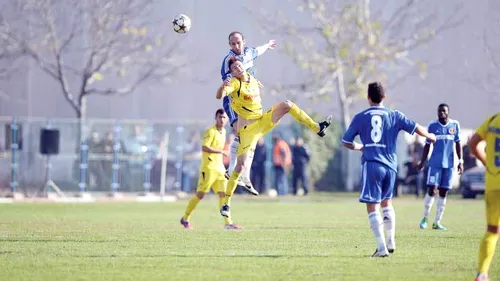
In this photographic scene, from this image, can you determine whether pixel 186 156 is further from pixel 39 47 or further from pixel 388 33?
pixel 388 33

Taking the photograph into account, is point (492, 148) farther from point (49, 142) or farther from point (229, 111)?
point (49, 142)

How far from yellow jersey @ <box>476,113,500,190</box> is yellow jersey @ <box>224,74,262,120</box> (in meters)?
7.65

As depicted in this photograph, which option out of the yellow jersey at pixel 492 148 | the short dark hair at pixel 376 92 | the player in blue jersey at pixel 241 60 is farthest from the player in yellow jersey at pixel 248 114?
the yellow jersey at pixel 492 148

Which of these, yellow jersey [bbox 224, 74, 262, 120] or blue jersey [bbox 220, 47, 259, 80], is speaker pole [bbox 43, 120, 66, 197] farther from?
yellow jersey [bbox 224, 74, 262, 120]

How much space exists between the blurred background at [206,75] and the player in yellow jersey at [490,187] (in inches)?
1241

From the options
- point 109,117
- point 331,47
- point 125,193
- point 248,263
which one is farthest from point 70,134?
point 248,263

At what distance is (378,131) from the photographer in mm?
15391

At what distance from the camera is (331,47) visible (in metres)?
50.2

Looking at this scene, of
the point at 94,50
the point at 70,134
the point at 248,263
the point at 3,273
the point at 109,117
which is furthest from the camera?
the point at 109,117

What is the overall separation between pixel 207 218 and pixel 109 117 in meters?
25.5

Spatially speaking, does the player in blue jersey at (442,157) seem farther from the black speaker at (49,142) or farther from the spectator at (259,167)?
the spectator at (259,167)

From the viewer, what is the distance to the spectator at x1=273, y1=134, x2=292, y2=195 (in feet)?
149

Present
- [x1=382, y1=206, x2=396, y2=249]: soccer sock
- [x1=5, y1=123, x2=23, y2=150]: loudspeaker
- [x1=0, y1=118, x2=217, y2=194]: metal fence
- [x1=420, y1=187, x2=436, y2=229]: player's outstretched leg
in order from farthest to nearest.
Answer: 1. [x1=0, y1=118, x2=217, y2=194]: metal fence
2. [x1=5, y1=123, x2=23, y2=150]: loudspeaker
3. [x1=420, y1=187, x2=436, y2=229]: player's outstretched leg
4. [x1=382, y1=206, x2=396, y2=249]: soccer sock

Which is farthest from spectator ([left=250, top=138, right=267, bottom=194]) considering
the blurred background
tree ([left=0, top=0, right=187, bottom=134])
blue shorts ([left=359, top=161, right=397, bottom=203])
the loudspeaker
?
blue shorts ([left=359, top=161, right=397, bottom=203])
